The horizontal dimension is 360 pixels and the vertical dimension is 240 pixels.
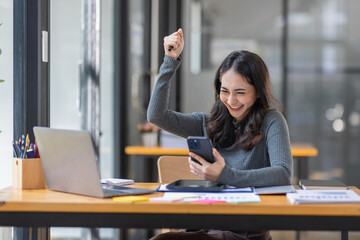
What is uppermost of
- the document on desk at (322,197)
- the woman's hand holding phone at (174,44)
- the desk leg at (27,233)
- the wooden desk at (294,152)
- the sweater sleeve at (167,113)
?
the woman's hand holding phone at (174,44)

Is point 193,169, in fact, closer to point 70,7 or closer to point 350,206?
point 350,206

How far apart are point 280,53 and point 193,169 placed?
417 cm

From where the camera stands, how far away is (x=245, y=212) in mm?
1717

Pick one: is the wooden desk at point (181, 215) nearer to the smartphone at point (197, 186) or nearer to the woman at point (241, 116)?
the smartphone at point (197, 186)

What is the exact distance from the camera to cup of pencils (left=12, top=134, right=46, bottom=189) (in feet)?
6.96

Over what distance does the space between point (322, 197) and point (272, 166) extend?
0.36 m

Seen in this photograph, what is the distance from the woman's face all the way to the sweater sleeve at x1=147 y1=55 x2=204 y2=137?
0.23 meters

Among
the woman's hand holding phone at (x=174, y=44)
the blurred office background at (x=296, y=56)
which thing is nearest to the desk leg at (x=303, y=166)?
the blurred office background at (x=296, y=56)

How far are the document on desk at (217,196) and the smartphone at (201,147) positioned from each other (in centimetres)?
13

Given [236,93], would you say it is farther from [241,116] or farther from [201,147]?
[201,147]

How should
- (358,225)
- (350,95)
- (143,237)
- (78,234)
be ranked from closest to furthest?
(358,225) < (78,234) < (143,237) < (350,95)

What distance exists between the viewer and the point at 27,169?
83.7 inches

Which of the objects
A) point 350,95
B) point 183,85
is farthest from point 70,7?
point 350,95

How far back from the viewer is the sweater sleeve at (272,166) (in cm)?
204
